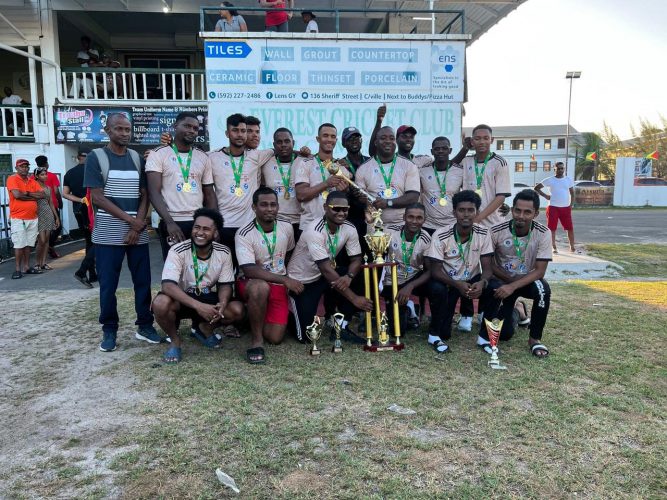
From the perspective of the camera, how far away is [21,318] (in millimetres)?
5660

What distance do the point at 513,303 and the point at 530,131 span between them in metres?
63.3

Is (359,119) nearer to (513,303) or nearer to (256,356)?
(513,303)

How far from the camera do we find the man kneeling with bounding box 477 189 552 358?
4.44 m

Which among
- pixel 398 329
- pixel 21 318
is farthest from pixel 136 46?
pixel 398 329

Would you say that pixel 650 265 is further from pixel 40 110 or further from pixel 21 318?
pixel 40 110

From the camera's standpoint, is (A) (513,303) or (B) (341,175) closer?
(B) (341,175)

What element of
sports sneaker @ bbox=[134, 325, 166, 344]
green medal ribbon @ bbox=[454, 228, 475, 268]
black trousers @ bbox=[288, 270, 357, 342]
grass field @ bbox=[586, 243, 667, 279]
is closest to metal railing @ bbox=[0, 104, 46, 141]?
sports sneaker @ bbox=[134, 325, 166, 344]

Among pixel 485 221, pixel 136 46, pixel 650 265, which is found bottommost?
pixel 650 265

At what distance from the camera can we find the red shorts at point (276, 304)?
4.66 meters

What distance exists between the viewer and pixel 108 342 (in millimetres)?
4492

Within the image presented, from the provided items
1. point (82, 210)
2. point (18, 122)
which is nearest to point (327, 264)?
point (82, 210)

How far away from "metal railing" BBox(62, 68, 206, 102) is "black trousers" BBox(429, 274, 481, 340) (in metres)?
10.1

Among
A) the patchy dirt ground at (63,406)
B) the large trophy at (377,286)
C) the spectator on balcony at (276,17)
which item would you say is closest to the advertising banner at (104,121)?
the spectator on balcony at (276,17)

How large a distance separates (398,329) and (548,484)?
7.29 feet
